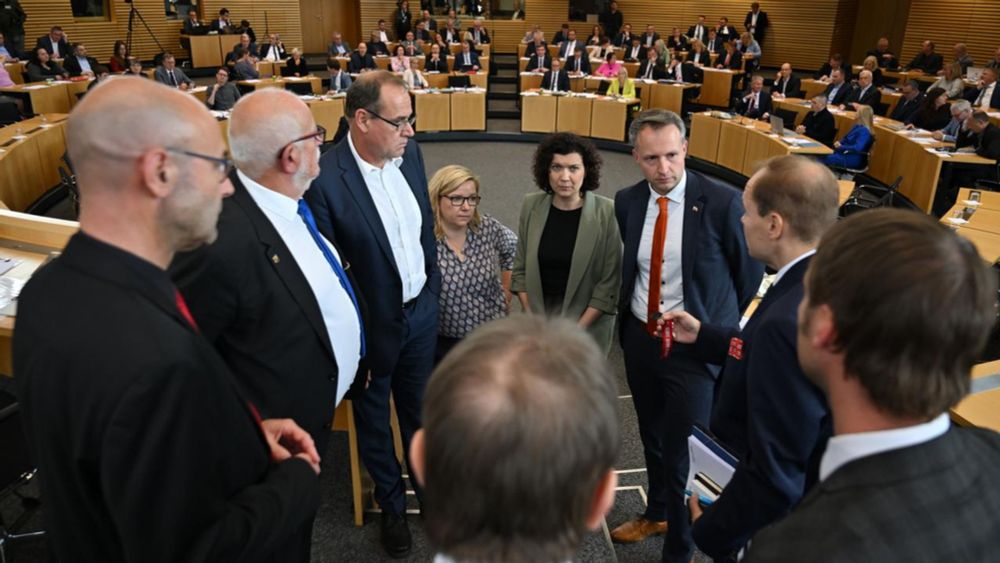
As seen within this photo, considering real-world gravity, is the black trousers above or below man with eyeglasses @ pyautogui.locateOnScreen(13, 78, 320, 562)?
below

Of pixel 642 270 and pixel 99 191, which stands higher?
pixel 99 191

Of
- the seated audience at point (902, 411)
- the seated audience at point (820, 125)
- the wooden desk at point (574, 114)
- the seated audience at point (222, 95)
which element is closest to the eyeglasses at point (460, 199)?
the seated audience at point (902, 411)

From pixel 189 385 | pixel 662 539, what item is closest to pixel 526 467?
pixel 189 385

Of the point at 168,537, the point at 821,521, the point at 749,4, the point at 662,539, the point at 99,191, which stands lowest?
the point at 662,539

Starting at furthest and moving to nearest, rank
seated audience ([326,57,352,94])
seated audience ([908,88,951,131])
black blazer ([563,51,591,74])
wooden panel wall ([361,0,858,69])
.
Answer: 1. wooden panel wall ([361,0,858,69])
2. black blazer ([563,51,591,74])
3. seated audience ([326,57,352,94])
4. seated audience ([908,88,951,131])

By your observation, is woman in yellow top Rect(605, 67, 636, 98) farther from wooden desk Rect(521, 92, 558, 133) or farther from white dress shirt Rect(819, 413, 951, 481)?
white dress shirt Rect(819, 413, 951, 481)

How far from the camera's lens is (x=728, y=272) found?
2.46 metres

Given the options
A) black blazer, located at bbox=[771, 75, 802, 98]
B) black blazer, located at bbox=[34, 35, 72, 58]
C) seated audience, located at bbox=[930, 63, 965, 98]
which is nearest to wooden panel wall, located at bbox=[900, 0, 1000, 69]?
seated audience, located at bbox=[930, 63, 965, 98]

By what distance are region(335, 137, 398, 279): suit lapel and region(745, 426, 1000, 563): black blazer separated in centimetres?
173

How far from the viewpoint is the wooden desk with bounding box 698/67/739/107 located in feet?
43.3

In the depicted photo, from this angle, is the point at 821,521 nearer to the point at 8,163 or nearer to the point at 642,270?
the point at 642,270

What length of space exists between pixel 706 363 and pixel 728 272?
0.39 m

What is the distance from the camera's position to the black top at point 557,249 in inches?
115

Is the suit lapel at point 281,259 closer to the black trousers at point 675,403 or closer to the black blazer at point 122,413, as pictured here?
the black blazer at point 122,413
